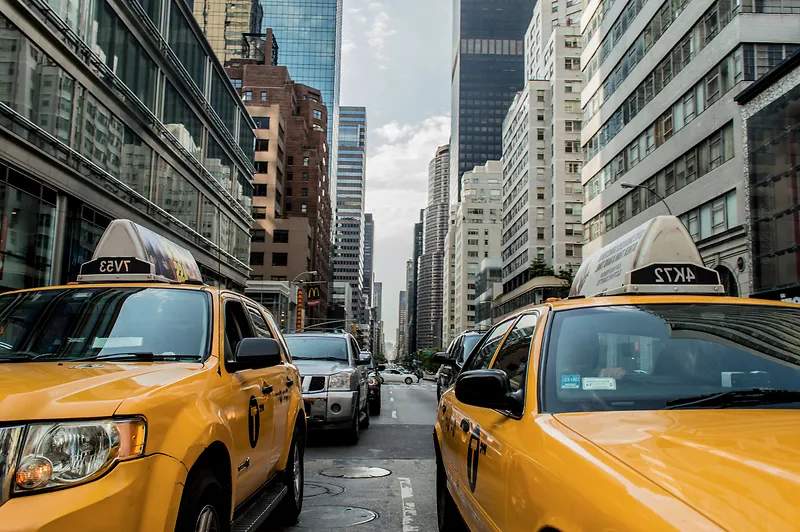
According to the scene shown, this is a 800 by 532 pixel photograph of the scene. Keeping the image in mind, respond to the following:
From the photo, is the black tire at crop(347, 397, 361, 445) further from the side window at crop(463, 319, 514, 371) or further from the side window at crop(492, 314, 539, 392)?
the side window at crop(492, 314, 539, 392)

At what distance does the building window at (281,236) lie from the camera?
88.7m

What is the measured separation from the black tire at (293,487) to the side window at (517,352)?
225cm

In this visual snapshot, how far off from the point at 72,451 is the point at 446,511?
3166mm

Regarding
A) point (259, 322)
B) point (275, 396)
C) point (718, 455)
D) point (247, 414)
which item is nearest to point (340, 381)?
point (259, 322)

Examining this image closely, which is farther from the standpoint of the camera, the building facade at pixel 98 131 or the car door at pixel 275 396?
the building facade at pixel 98 131

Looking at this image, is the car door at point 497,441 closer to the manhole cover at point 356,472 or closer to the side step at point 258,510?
the side step at point 258,510

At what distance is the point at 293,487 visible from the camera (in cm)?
578

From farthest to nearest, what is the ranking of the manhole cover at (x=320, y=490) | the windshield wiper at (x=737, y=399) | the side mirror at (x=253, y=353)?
the manhole cover at (x=320, y=490) → the side mirror at (x=253, y=353) → the windshield wiper at (x=737, y=399)

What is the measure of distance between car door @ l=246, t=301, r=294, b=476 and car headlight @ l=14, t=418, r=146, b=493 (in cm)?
215

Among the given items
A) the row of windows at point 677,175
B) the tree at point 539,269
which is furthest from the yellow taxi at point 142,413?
the tree at point 539,269

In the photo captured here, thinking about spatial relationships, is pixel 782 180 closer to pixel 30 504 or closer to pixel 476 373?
pixel 476 373

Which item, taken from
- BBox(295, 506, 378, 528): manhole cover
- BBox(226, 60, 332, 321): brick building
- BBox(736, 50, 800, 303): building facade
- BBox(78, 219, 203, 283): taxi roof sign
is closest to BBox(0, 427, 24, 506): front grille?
BBox(295, 506, 378, 528): manhole cover

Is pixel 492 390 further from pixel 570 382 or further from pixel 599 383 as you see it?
pixel 599 383

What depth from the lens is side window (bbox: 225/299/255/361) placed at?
15.2 feet
